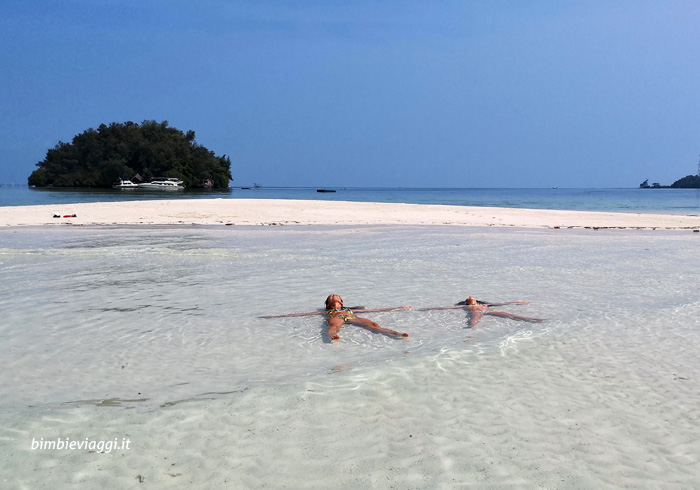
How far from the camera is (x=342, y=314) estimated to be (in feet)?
20.2

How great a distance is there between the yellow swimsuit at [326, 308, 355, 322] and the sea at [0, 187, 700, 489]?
182mm

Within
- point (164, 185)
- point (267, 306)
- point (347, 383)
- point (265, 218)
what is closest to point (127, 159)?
point (164, 185)

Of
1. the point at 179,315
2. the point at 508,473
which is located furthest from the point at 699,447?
the point at 179,315

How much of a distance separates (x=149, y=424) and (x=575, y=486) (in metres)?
2.66

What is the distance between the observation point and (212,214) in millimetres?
25984

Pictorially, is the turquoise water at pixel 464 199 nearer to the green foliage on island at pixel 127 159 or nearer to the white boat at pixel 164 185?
the white boat at pixel 164 185

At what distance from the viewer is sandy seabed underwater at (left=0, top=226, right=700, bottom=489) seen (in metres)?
3.12

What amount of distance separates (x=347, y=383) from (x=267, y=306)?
285 centimetres

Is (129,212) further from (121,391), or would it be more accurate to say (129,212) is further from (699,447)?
(699,447)

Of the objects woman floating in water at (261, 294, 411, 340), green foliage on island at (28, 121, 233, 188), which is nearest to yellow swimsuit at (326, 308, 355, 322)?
woman floating in water at (261, 294, 411, 340)

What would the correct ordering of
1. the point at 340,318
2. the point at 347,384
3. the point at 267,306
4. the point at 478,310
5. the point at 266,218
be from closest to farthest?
the point at 347,384 < the point at 340,318 < the point at 478,310 < the point at 267,306 < the point at 266,218

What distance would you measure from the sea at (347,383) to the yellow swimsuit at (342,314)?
182 millimetres

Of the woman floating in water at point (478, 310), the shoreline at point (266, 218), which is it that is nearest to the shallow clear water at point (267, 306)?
the woman floating in water at point (478, 310)

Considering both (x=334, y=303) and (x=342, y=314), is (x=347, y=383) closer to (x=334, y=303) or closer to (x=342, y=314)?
(x=342, y=314)
